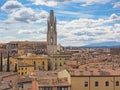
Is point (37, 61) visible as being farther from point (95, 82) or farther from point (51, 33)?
point (95, 82)

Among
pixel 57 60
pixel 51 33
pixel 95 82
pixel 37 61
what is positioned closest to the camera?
pixel 95 82

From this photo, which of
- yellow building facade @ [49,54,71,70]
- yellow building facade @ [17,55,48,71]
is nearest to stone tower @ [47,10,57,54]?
yellow building facade @ [49,54,71,70]

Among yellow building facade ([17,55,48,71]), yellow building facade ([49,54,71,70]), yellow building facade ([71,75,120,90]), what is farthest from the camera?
yellow building facade ([49,54,71,70])

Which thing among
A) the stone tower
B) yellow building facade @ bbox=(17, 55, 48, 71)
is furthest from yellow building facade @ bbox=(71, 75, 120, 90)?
the stone tower

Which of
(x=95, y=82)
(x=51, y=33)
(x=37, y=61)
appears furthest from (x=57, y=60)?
(x=95, y=82)

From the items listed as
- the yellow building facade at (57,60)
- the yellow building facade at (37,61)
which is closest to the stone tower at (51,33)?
the yellow building facade at (57,60)

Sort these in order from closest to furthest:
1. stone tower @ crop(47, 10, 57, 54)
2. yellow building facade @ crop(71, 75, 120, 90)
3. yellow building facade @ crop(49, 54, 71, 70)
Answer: yellow building facade @ crop(71, 75, 120, 90)
yellow building facade @ crop(49, 54, 71, 70)
stone tower @ crop(47, 10, 57, 54)

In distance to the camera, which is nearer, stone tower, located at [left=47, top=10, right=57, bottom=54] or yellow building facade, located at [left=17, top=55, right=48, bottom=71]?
yellow building facade, located at [left=17, top=55, right=48, bottom=71]

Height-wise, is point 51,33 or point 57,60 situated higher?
point 51,33

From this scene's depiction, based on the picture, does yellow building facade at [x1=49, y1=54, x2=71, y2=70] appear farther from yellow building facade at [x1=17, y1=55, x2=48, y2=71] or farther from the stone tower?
the stone tower

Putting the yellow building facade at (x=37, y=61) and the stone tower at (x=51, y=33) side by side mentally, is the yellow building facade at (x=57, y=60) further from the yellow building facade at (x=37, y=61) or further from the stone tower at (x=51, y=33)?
the stone tower at (x=51, y=33)

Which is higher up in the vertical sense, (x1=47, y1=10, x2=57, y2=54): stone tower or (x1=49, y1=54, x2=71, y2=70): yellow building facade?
(x1=47, y1=10, x2=57, y2=54): stone tower

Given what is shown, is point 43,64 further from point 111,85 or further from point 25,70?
point 111,85

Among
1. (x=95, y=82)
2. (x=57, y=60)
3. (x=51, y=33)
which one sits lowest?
(x=57, y=60)
